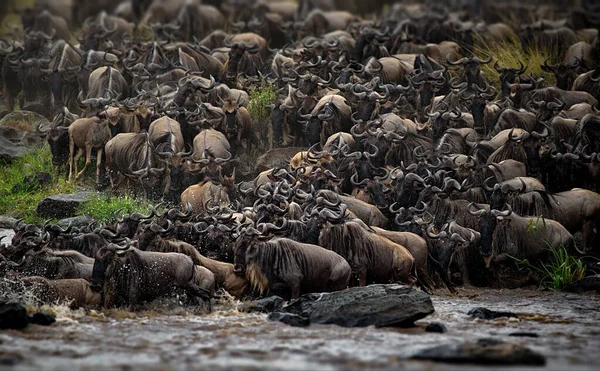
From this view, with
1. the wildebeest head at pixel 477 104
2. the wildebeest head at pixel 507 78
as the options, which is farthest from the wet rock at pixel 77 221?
the wildebeest head at pixel 507 78

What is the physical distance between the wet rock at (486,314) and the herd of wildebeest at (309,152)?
187cm

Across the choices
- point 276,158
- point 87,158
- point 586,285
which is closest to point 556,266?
point 586,285

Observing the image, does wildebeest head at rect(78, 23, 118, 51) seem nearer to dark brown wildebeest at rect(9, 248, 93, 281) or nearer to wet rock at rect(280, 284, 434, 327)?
dark brown wildebeest at rect(9, 248, 93, 281)

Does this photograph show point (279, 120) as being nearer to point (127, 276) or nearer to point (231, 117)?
point (231, 117)

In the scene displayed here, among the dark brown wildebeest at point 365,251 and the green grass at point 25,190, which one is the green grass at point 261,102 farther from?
the dark brown wildebeest at point 365,251

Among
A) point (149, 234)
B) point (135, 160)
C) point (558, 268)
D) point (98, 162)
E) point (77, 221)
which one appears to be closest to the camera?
point (149, 234)

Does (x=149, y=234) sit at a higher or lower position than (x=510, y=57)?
lower

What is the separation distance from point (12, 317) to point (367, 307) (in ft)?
12.5

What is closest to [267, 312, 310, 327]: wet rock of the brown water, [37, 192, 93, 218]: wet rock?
the brown water

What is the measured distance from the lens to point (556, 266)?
16234 millimetres

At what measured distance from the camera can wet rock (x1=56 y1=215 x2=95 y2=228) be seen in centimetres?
1722

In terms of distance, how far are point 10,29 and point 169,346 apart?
22.7 m

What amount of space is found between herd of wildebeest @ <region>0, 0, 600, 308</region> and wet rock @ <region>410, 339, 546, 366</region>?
396 cm

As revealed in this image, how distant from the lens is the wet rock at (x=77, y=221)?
17219 mm
